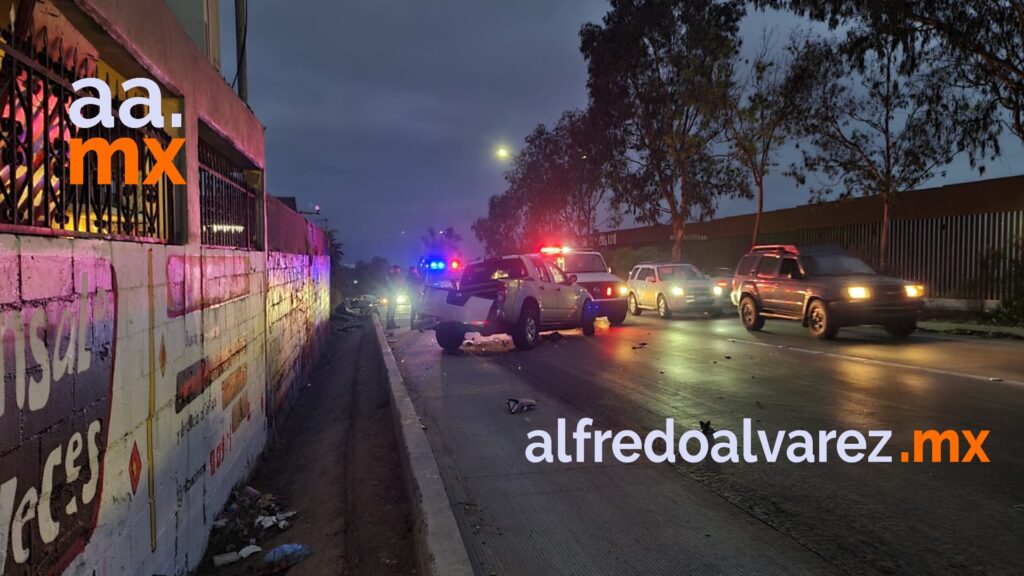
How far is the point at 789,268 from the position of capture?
1642 cm

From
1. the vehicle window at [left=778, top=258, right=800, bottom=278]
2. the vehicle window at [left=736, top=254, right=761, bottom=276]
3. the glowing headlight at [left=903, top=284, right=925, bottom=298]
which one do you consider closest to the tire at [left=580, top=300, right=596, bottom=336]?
the vehicle window at [left=736, top=254, right=761, bottom=276]

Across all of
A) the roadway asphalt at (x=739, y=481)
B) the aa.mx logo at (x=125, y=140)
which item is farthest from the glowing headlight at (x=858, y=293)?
the aa.mx logo at (x=125, y=140)

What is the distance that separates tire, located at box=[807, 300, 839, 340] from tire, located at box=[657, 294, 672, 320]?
23.0 feet

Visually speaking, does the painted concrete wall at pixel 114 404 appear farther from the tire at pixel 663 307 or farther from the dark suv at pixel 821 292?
the tire at pixel 663 307

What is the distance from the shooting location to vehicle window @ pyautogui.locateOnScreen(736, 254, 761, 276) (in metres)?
17.9

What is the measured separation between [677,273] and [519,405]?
52.5ft

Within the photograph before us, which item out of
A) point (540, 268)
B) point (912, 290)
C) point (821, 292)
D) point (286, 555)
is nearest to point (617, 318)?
point (540, 268)

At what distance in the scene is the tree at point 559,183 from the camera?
130ft

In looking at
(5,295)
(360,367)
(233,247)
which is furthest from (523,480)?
(360,367)

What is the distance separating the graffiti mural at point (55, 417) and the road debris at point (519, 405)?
5.55m

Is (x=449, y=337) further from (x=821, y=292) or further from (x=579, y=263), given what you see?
(x=821, y=292)

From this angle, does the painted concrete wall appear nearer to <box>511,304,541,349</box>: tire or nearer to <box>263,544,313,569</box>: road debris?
<box>263,544,313,569</box>: road debris

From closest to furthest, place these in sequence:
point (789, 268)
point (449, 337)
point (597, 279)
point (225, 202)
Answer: point (225, 202) → point (449, 337) → point (789, 268) → point (597, 279)

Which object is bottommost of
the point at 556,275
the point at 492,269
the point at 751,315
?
the point at 751,315
